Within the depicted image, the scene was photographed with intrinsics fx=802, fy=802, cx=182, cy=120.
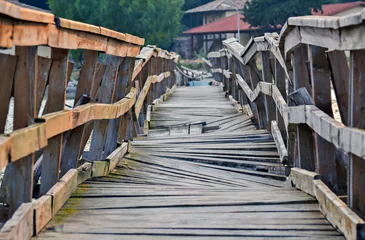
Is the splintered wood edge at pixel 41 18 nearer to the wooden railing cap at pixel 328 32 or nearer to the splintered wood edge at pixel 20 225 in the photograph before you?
the splintered wood edge at pixel 20 225

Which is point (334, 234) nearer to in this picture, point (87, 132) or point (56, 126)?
point (56, 126)

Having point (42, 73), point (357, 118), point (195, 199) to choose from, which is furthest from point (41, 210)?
point (357, 118)

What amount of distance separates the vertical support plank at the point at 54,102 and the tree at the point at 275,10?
43924mm

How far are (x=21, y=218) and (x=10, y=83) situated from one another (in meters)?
0.88

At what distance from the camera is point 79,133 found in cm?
506

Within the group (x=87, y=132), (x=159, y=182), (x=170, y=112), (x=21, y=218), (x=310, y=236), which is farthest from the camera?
(x=170, y=112)

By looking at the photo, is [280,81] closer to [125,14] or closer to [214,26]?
[125,14]

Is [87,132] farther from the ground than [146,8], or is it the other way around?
[146,8]

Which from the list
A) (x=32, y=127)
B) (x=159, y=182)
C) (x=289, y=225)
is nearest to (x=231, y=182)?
(x=159, y=182)

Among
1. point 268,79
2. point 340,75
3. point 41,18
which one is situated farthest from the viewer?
point 268,79

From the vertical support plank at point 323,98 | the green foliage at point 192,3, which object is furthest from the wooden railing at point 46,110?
the green foliage at point 192,3

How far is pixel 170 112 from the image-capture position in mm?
11719

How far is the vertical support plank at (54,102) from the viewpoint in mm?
4391

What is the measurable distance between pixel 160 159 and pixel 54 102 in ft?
8.20
